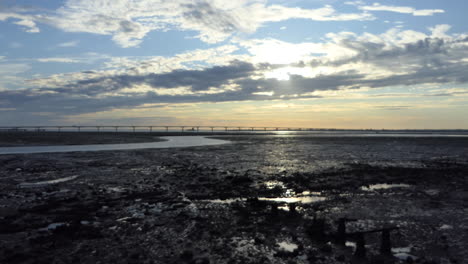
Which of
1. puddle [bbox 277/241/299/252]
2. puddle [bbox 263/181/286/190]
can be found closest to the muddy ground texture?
puddle [bbox 277/241/299/252]

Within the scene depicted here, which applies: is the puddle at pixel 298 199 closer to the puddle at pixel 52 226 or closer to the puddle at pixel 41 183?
the puddle at pixel 52 226

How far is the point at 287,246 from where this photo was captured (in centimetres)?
1062

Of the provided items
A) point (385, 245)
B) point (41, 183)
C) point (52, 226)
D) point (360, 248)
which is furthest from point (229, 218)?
point (41, 183)

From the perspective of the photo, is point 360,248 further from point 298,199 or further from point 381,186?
point 381,186

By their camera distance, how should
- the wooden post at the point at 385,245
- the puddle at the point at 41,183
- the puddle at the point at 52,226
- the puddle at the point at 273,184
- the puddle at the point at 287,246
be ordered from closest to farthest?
the wooden post at the point at 385,245, the puddle at the point at 287,246, the puddle at the point at 52,226, the puddle at the point at 273,184, the puddle at the point at 41,183

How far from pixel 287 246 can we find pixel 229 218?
3.77 m

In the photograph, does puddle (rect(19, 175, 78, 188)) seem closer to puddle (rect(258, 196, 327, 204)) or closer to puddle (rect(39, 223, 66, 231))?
puddle (rect(39, 223, 66, 231))

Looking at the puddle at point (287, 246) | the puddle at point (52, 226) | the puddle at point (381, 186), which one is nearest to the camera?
the puddle at point (287, 246)

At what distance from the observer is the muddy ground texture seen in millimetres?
9984

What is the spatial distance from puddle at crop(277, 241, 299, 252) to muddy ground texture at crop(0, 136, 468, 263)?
0.11 feet

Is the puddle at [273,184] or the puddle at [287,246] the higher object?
the puddle at [273,184]

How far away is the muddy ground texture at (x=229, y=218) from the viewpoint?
393 inches

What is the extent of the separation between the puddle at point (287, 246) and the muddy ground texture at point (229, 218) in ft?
0.11

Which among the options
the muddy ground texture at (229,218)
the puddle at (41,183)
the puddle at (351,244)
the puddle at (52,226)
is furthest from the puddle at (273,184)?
the puddle at (41,183)
